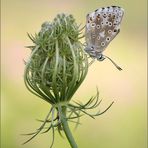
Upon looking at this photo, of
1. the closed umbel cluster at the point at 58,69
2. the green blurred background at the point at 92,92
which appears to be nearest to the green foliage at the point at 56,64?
the closed umbel cluster at the point at 58,69

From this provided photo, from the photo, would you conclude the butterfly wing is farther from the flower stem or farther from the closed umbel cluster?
the flower stem

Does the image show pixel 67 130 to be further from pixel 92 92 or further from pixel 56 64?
pixel 92 92

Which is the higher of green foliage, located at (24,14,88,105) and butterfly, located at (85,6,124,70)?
butterfly, located at (85,6,124,70)

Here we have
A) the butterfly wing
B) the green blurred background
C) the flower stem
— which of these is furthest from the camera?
the green blurred background

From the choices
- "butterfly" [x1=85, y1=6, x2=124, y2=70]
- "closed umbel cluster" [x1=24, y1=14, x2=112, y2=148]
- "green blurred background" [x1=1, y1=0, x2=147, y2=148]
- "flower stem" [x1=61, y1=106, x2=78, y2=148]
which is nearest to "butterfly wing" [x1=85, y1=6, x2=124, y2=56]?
"butterfly" [x1=85, y1=6, x2=124, y2=70]

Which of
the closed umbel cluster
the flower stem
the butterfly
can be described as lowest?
the flower stem

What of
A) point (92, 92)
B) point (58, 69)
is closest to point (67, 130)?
point (58, 69)

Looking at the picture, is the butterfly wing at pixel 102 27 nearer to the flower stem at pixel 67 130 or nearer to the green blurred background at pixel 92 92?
the flower stem at pixel 67 130
